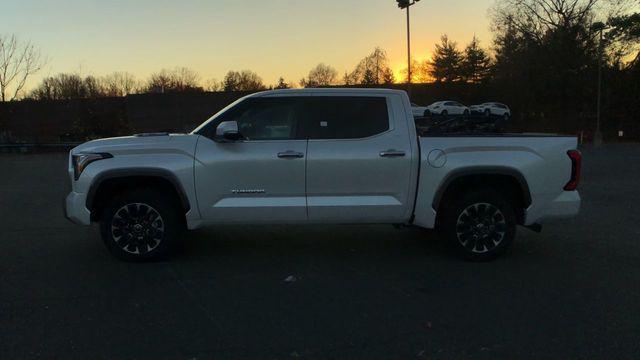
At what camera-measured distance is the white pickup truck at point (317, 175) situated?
5.86m

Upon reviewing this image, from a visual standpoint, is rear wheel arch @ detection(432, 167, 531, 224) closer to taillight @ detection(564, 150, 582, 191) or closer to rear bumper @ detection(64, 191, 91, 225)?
taillight @ detection(564, 150, 582, 191)

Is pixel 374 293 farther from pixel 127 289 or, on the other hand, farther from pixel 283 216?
pixel 127 289

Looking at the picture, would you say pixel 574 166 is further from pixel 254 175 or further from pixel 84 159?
pixel 84 159

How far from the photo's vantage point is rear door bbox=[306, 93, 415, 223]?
588 cm

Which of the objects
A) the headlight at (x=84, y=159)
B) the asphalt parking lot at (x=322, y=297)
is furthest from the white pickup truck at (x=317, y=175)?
the asphalt parking lot at (x=322, y=297)

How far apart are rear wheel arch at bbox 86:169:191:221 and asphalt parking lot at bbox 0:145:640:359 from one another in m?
0.68

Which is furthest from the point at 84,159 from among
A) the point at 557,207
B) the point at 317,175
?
the point at 557,207

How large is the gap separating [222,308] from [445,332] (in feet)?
6.26

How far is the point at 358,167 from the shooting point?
5.87 meters

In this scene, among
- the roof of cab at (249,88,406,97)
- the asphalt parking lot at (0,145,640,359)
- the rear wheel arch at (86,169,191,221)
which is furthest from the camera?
the roof of cab at (249,88,406,97)

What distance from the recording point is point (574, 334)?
418 centimetres

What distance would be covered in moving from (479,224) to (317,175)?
193 cm

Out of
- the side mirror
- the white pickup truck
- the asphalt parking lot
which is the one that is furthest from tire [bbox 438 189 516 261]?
the side mirror

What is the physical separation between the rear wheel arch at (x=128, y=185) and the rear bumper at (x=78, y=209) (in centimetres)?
5
